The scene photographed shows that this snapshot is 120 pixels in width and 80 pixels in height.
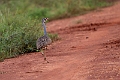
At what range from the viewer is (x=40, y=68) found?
1030 centimetres

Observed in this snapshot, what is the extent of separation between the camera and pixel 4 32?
546 inches

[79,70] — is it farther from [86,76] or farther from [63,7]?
[63,7]

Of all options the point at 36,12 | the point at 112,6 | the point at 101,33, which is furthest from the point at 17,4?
the point at 101,33

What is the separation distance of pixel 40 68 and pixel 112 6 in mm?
16605

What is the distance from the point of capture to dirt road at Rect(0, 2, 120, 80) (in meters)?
9.21

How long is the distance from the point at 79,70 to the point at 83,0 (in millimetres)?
16563

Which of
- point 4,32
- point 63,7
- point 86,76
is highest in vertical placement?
point 63,7

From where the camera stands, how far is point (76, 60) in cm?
1090

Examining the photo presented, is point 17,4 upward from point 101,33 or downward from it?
upward

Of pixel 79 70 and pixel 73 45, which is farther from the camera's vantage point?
pixel 73 45

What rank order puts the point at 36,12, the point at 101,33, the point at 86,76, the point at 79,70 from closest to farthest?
the point at 86,76 < the point at 79,70 < the point at 101,33 < the point at 36,12

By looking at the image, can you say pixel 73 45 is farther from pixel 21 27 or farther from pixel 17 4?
pixel 17 4

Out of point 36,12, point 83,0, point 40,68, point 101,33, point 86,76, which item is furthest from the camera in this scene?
point 83,0

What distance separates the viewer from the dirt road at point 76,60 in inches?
363
